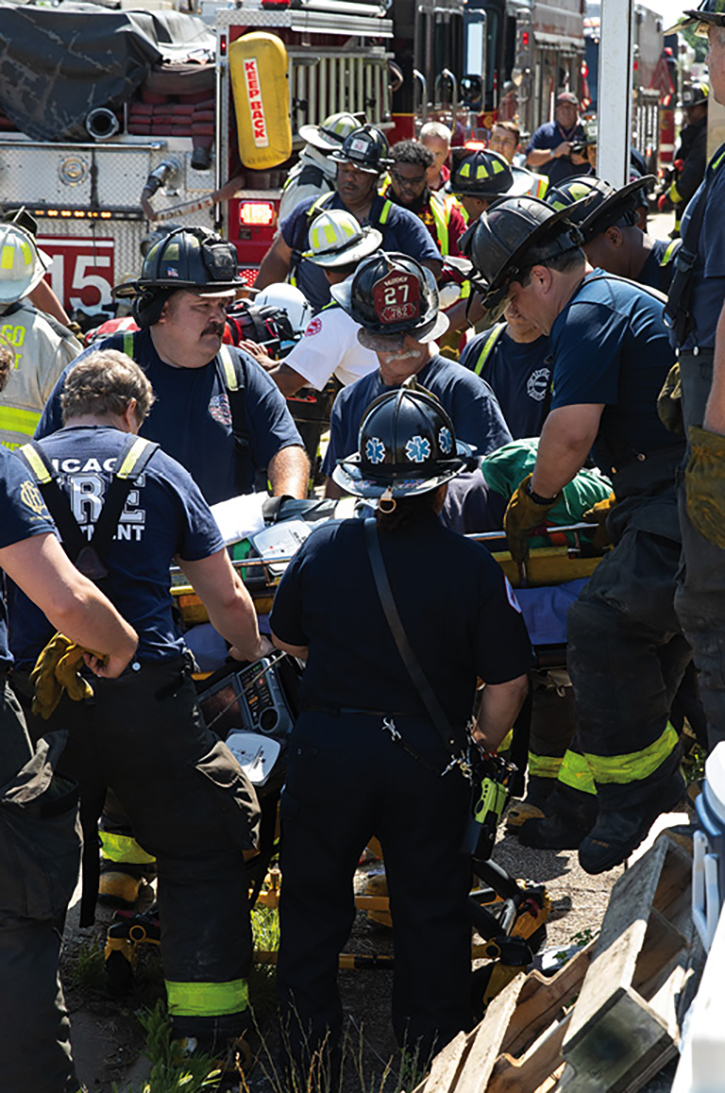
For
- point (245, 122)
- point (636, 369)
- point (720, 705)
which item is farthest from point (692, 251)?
point (245, 122)

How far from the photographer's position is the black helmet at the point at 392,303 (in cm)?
455

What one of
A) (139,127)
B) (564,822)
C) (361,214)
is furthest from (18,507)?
(139,127)

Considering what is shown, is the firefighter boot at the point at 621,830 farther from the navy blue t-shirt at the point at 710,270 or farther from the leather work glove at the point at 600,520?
the navy blue t-shirt at the point at 710,270

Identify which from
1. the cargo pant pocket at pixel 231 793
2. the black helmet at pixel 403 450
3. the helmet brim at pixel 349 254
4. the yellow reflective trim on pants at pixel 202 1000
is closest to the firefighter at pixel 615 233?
the black helmet at pixel 403 450

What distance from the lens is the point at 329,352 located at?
5844mm

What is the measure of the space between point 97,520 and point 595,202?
7.57ft

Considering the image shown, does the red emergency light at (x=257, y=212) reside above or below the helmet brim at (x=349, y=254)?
below

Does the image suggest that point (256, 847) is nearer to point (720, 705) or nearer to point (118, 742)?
point (118, 742)

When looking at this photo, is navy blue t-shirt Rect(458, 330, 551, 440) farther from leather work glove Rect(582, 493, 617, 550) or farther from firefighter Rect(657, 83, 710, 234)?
firefighter Rect(657, 83, 710, 234)

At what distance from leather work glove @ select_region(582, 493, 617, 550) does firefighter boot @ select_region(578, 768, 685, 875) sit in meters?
0.69

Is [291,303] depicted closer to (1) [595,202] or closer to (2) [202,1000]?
(1) [595,202]

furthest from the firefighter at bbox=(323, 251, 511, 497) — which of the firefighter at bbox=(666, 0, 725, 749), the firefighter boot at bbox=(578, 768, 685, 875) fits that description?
the firefighter at bbox=(666, 0, 725, 749)

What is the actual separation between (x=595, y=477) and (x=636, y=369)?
532 millimetres

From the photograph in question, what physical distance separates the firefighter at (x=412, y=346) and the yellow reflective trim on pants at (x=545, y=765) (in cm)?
112
